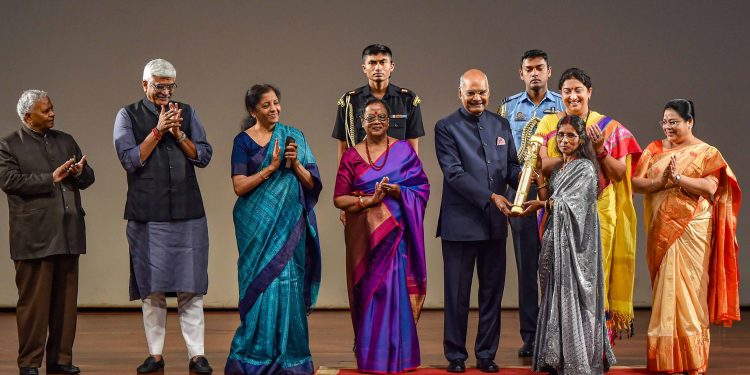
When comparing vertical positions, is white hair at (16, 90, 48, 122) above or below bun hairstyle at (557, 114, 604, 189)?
above

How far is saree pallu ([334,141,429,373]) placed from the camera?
473 centimetres

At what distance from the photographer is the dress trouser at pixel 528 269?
5.25 meters

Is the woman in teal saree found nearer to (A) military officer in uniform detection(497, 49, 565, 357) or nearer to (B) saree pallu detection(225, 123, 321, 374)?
(B) saree pallu detection(225, 123, 321, 374)

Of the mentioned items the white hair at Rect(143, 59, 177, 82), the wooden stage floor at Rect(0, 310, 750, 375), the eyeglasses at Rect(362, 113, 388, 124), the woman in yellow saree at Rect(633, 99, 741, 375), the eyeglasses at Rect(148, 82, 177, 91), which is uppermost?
the white hair at Rect(143, 59, 177, 82)

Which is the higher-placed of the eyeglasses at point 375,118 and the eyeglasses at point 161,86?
the eyeglasses at point 161,86

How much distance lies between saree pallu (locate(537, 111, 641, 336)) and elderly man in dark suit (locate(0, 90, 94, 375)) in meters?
2.52

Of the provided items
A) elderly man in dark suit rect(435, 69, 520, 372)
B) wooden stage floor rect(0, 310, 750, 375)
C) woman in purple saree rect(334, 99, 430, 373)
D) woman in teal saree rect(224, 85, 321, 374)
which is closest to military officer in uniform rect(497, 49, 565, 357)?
A: wooden stage floor rect(0, 310, 750, 375)

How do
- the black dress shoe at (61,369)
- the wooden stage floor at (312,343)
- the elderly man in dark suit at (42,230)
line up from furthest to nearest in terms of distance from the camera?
the wooden stage floor at (312,343), the black dress shoe at (61,369), the elderly man in dark suit at (42,230)

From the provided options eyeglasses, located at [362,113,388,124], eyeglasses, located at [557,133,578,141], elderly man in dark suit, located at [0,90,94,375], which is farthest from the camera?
elderly man in dark suit, located at [0,90,94,375]

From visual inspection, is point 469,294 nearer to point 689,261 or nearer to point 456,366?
point 456,366

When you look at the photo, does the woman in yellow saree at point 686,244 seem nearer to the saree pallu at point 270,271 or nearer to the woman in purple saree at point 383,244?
the woman in purple saree at point 383,244

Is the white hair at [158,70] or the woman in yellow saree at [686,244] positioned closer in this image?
the woman in yellow saree at [686,244]

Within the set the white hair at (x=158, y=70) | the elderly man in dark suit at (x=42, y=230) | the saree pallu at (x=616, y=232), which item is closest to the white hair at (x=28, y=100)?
the elderly man in dark suit at (x=42, y=230)

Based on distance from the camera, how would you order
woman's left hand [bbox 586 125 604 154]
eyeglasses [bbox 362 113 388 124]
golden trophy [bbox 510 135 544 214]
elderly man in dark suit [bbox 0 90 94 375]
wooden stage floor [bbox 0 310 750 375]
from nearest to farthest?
golden trophy [bbox 510 135 544 214]
woman's left hand [bbox 586 125 604 154]
eyeglasses [bbox 362 113 388 124]
elderly man in dark suit [bbox 0 90 94 375]
wooden stage floor [bbox 0 310 750 375]
